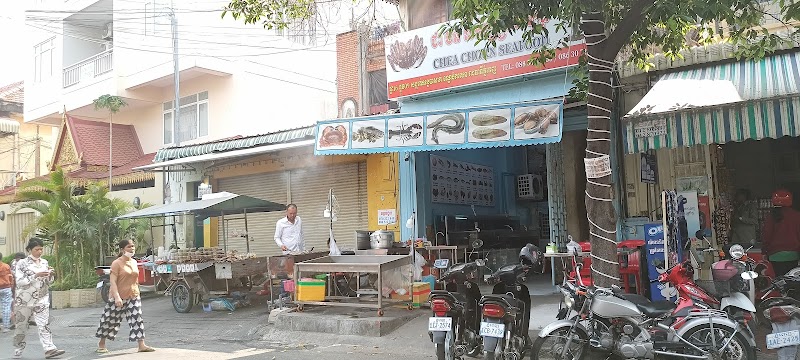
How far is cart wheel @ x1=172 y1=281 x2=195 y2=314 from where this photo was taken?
11547mm

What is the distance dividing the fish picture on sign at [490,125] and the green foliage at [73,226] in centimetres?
999

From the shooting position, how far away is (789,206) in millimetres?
7887

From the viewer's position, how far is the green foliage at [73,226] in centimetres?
1431

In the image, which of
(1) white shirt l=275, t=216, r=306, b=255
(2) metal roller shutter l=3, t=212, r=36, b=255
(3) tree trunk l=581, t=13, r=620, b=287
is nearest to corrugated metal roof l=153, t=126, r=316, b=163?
(1) white shirt l=275, t=216, r=306, b=255

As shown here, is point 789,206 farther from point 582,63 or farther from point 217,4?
point 217,4

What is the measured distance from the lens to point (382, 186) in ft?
42.2

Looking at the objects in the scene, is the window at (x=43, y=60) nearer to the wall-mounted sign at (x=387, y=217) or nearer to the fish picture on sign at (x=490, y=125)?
the wall-mounted sign at (x=387, y=217)

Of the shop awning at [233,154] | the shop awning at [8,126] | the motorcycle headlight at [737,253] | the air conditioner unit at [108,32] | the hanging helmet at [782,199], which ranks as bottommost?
the motorcycle headlight at [737,253]

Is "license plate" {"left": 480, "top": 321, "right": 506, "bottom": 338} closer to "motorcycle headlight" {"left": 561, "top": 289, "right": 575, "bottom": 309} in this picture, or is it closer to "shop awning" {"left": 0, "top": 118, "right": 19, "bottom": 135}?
"motorcycle headlight" {"left": 561, "top": 289, "right": 575, "bottom": 309}

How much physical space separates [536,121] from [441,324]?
4406 millimetres

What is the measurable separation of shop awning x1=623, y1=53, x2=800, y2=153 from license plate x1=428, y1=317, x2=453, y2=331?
152 inches

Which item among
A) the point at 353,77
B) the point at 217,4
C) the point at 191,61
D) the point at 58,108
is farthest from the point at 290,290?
the point at 58,108

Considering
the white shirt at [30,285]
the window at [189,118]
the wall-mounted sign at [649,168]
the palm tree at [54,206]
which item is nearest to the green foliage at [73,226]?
the palm tree at [54,206]

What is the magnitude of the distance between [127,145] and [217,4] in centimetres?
610
